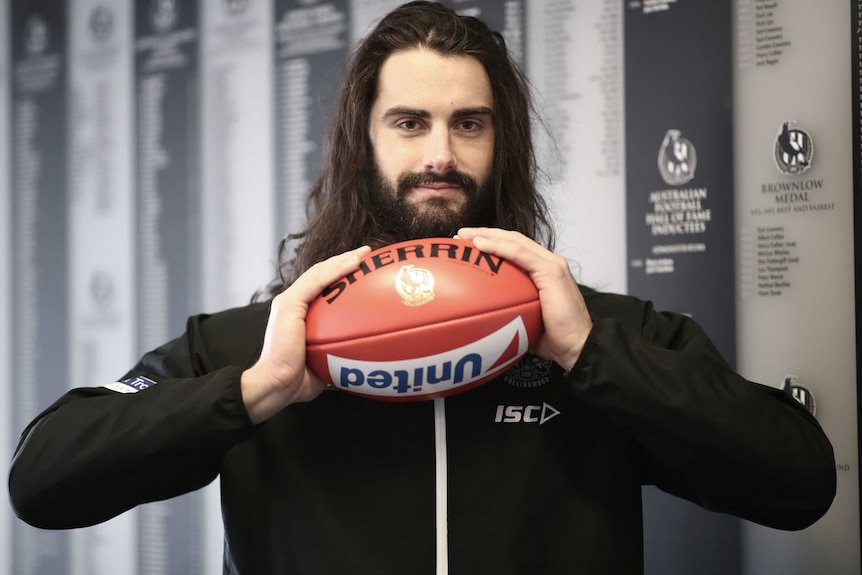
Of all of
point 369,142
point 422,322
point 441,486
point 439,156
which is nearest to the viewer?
point 422,322

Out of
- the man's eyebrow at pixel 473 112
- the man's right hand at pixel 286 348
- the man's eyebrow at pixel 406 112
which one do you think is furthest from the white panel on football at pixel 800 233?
the man's right hand at pixel 286 348

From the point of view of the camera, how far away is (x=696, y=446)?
109 centimetres

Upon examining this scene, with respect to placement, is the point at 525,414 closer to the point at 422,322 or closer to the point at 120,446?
the point at 422,322

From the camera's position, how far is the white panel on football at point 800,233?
62.0 inches

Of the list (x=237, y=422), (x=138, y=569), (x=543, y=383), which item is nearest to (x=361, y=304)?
(x=237, y=422)

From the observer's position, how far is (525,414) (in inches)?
49.8

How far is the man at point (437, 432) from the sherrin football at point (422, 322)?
27 millimetres

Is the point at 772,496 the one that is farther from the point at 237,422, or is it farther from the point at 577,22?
the point at 577,22

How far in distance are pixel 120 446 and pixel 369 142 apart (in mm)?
735

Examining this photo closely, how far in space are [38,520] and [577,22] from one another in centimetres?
143

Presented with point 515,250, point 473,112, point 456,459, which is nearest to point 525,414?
point 456,459

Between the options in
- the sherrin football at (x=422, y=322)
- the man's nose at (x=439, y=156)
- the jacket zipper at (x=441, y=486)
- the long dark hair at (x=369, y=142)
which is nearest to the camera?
the sherrin football at (x=422, y=322)

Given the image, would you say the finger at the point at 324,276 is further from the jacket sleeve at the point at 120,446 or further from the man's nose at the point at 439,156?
the man's nose at the point at 439,156

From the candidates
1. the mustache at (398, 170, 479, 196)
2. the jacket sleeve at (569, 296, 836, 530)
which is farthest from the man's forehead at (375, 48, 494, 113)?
the jacket sleeve at (569, 296, 836, 530)
